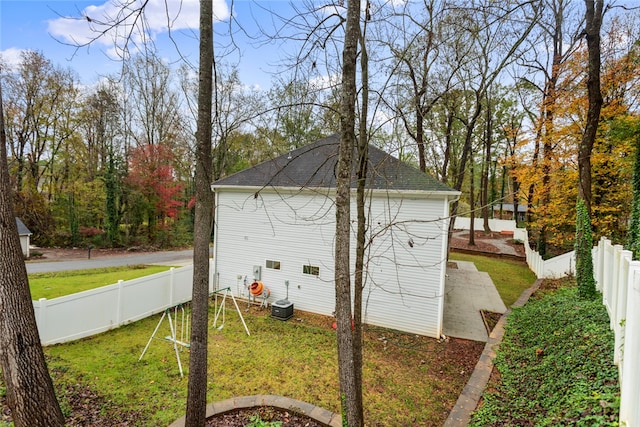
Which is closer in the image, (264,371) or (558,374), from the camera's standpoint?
(558,374)

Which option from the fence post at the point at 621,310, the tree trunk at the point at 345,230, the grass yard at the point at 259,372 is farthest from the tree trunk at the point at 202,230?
the fence post at the point at 621,310

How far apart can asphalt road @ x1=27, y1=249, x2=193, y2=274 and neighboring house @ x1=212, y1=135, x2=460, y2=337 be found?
7.21 m

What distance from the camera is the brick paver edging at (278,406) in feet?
12.2

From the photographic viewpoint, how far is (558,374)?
405 centimetres

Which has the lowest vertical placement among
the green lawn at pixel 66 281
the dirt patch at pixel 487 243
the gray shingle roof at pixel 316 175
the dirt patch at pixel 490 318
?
the dirt patch at pixel 490 318

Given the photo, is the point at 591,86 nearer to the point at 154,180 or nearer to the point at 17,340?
the point at 17,340

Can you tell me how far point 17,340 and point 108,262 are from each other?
1494cm

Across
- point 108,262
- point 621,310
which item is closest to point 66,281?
point 108,262

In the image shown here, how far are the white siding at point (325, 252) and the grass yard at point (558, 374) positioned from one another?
2284mm

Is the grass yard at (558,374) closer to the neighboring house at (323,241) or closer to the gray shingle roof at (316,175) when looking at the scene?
the neighboring house at (323,241)

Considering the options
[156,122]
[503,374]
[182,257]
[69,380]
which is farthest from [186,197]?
[503,374]

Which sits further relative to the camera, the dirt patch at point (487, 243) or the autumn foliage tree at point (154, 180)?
the autumn foliage tree at point (154, 180)

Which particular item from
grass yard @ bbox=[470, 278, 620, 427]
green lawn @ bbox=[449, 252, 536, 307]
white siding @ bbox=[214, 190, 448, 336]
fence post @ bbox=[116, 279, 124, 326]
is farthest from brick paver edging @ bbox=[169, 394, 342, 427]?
green lawn @ bbox=[449, 252, 536, 307]

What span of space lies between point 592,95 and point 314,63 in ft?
24.3
